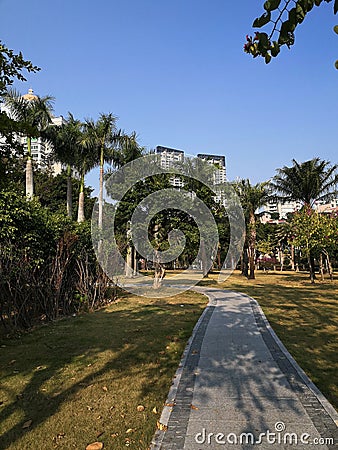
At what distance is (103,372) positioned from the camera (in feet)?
18.0

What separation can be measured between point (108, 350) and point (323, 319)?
21.9 feet

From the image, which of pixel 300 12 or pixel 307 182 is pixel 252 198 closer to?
pixel 307 182

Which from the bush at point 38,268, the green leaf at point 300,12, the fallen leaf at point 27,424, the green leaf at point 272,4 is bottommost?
the fallen leaf at point 27,424

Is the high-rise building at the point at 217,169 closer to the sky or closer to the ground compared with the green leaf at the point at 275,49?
closer to the sky

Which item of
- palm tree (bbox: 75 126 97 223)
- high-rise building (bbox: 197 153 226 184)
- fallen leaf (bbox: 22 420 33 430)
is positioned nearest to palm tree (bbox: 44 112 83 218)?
palm tree (bbox: 75 126 97 223)

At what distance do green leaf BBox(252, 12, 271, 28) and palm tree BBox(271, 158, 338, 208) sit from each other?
2558cm

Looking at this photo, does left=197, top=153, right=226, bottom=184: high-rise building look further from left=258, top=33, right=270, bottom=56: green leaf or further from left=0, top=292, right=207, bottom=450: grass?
left=258, top=33, right=270, bottom=56: green leaf

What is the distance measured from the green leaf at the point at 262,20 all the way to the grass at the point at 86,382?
362cm

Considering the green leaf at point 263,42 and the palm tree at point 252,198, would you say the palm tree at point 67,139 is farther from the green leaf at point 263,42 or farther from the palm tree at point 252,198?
the green leaf at point 263,42

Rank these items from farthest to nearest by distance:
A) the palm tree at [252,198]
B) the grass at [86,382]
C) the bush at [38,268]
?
the palm tree at [252,198]
the bush at [38,268]
the grass at [86,382]

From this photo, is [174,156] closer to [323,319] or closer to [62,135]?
[62,135]

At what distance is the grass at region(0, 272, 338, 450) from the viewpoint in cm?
363

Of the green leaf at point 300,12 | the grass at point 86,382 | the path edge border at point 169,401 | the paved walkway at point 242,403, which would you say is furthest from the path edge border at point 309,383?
the green leaf at point 300,12

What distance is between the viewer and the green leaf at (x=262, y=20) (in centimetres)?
189
